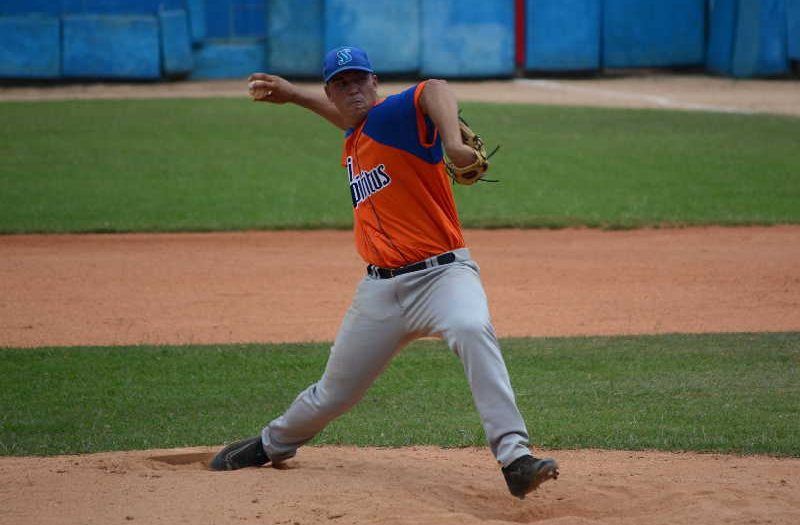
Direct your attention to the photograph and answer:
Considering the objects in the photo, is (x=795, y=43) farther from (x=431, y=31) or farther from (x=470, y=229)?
(x=470, y=229)

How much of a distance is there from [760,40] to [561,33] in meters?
3.83

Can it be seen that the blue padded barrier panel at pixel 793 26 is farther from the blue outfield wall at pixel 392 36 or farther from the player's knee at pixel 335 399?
the player's knee at pixel 335 399

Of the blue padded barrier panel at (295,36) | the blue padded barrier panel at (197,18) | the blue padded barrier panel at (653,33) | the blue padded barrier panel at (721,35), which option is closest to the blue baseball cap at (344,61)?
the blue padded barrier panel at (197,18)

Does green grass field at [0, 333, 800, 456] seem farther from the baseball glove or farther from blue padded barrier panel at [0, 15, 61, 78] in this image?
blue padded barrier panel at [0, 15, 61, 78]

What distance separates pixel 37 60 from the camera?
Result: 22.8 meters

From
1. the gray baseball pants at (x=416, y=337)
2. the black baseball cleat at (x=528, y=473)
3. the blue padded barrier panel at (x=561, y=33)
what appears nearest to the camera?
the black baseball cleat at (x=528, y=473)

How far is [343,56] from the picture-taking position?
5062mm

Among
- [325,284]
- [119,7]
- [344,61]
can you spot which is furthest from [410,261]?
[119,7]

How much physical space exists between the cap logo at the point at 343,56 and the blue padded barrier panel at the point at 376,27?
19.0 meters

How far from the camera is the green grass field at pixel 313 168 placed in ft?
44.7

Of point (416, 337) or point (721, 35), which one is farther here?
point (721, 35)

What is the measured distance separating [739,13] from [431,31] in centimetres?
597

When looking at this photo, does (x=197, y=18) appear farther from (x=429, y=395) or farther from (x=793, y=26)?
(x=429, y=395)

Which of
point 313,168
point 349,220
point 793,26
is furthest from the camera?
point 793,26
